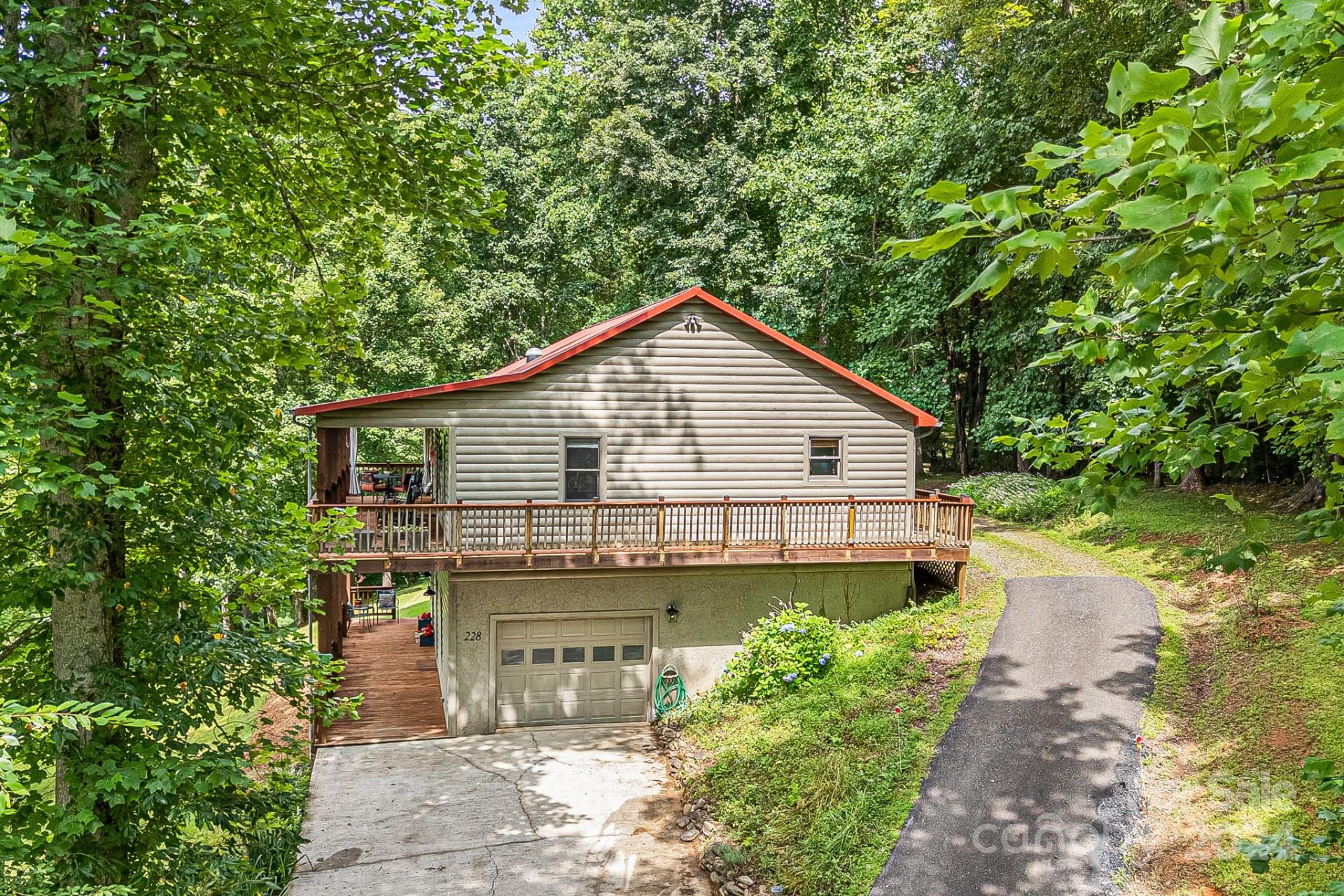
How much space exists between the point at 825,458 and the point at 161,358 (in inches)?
434

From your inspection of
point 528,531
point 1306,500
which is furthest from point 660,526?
point 1306,500

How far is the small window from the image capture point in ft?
47.1

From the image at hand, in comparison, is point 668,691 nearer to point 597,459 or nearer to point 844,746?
point 597,459

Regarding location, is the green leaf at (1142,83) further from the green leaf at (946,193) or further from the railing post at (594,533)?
the railing post at (594,533)

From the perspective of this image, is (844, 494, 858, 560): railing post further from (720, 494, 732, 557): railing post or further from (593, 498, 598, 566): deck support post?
(593, 498, 598, 566): deck support post

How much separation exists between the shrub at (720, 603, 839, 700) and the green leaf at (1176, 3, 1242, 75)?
420 inches

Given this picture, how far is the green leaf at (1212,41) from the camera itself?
2084 millimetres

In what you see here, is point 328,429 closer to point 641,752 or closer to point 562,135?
point 641,752

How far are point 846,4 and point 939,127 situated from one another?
1013 cm

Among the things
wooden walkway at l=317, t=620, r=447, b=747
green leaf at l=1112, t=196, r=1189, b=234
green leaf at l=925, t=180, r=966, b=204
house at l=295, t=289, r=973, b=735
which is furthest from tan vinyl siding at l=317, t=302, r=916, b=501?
green leaf at l=1112, t=196, r=1189, b=234

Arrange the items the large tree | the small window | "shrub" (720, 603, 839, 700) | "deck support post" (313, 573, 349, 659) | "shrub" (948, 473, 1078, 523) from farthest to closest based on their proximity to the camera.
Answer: "shrub" (948, 473, 1078, 523), the small window, "deck support post" (313, 573, 349, 659), "shrub" (720, 603, 839, 700), the large tree

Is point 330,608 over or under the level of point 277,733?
over

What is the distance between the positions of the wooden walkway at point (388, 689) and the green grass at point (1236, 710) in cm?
975

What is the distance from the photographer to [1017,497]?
19.2 meters
